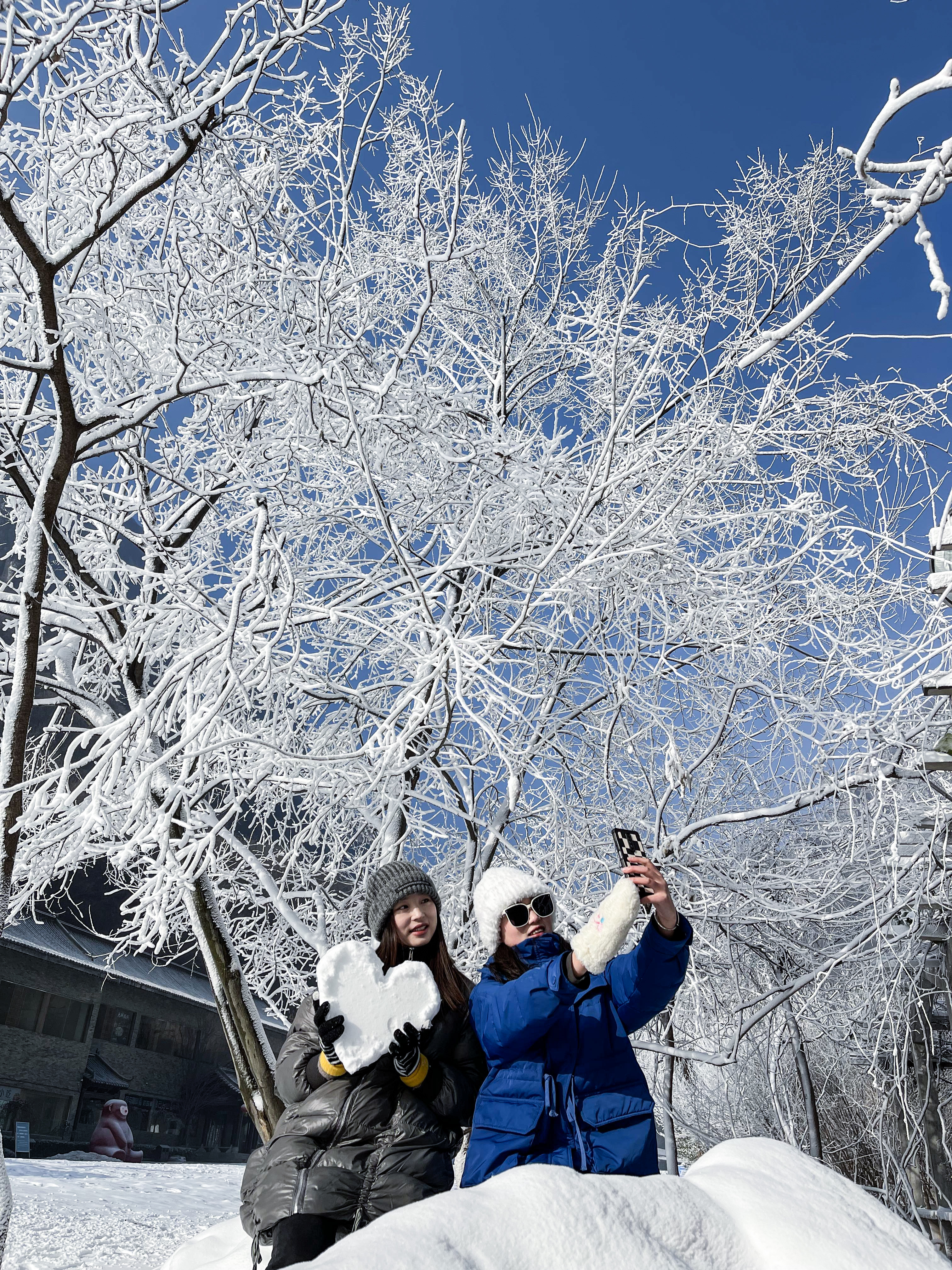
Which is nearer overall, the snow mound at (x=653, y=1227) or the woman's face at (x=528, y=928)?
the snow mound at (x=653, y=1227)

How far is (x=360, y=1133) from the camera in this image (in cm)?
232

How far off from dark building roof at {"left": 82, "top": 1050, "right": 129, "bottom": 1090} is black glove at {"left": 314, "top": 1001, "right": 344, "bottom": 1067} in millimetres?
18568

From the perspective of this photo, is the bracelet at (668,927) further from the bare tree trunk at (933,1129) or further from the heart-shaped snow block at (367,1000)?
the bare tree trunk at (933,1129)

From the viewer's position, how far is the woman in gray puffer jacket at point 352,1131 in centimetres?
221

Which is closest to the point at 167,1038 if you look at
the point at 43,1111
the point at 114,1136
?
the point at 114,1136

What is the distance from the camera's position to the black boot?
2131 millimetres

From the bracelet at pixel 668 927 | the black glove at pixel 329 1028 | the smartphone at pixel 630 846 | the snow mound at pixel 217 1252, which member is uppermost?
the smartphone at pixel 630 846

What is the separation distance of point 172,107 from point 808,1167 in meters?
4.16

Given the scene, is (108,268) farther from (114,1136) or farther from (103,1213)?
(114,1136)

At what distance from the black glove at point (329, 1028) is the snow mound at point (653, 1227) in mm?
1084

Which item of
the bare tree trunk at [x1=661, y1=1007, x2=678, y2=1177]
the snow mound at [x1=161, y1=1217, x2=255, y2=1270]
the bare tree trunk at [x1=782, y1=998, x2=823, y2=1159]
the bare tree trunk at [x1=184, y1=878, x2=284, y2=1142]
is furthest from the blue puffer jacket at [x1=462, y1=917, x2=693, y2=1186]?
the bare tree trunk at [x1=661, y1=1007, x2=678, y2=1177]

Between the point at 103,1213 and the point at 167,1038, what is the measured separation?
48.1 ft

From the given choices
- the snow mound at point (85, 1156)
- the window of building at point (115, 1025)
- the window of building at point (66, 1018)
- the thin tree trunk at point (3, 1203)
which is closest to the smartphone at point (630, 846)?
the thin tree trunk at point (3, 1203)

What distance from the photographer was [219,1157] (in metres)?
21.7
